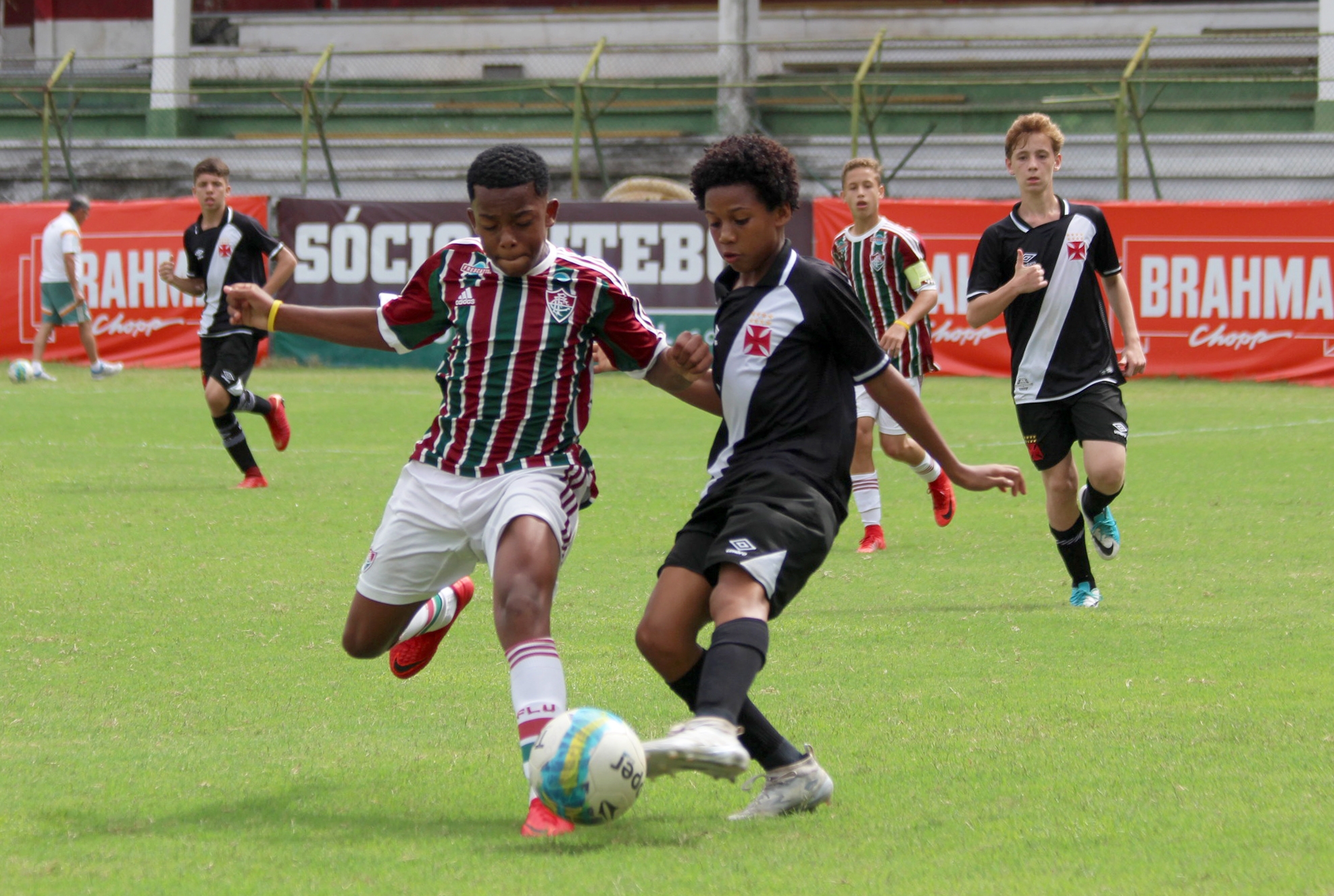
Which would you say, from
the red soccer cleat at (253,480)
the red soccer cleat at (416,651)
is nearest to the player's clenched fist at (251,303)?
the red soccer cleat at (416,651)

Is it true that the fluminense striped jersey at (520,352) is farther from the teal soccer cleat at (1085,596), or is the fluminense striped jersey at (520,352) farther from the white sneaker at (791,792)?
the teal soccer cleat at (1085,596)

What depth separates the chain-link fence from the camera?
2328 cm

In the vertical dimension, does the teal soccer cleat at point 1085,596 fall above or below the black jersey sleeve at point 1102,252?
below

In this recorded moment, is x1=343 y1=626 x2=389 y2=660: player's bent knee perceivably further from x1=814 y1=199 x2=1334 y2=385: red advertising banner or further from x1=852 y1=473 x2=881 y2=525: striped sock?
x1=814 y1=199 x2=1334 y2=385: red advertising banner

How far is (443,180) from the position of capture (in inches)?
1027

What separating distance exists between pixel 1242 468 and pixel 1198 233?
7.94 m

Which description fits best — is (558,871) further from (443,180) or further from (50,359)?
(443,180)

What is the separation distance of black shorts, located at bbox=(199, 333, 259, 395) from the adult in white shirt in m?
8.44

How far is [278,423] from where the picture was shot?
11.7 meters

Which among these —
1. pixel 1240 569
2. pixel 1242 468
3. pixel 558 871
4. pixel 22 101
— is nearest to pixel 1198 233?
pixel 1242 468

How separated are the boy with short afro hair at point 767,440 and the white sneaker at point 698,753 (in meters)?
0.39

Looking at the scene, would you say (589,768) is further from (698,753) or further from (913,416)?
(913,416)

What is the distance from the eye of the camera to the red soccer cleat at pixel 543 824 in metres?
3.79

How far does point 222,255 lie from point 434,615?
6.98 metres
